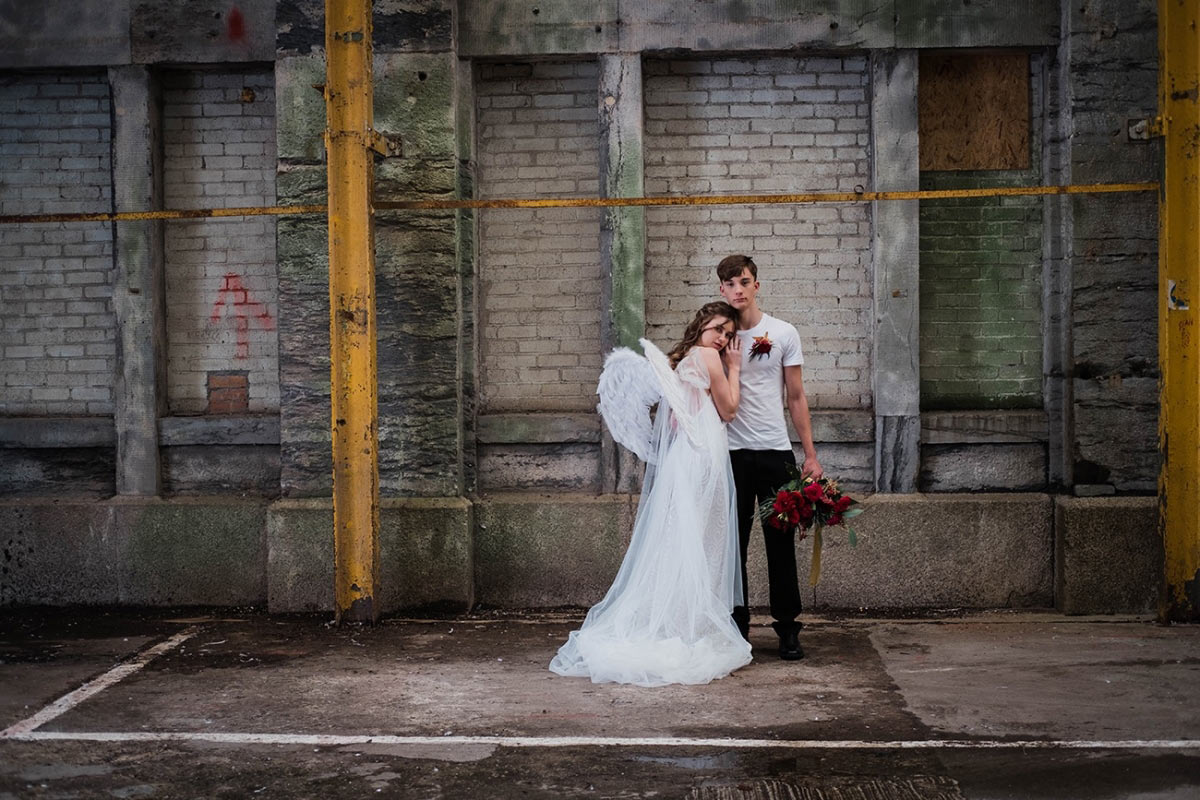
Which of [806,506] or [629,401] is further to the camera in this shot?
[629,401]

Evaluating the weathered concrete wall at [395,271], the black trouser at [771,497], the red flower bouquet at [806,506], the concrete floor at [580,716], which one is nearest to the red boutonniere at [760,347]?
the black trouser at [771,497]

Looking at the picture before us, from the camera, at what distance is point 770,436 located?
6.90 m

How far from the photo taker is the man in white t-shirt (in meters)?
6.86

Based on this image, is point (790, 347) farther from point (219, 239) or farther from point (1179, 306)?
point (219, 239)

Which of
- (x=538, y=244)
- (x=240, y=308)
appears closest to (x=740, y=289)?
(x=538, y=244)

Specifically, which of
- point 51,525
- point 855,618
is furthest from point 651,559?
point 51,525

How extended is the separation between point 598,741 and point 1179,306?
4333mm

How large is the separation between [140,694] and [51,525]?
272cm

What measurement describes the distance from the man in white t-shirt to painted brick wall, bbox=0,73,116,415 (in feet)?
14.8

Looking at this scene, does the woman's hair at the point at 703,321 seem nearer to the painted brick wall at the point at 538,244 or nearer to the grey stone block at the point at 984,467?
the painted brick wall at the point at 538,244

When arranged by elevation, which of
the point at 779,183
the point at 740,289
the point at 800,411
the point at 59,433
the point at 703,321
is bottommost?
the point at 59,433

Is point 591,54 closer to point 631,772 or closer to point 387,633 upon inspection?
point 387,633

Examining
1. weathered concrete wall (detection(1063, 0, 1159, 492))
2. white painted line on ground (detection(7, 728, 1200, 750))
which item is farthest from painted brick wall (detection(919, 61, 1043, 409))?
white painted line on ground (detection(7, 728, 1200, 750))

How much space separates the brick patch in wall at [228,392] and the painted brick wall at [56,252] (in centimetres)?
70
